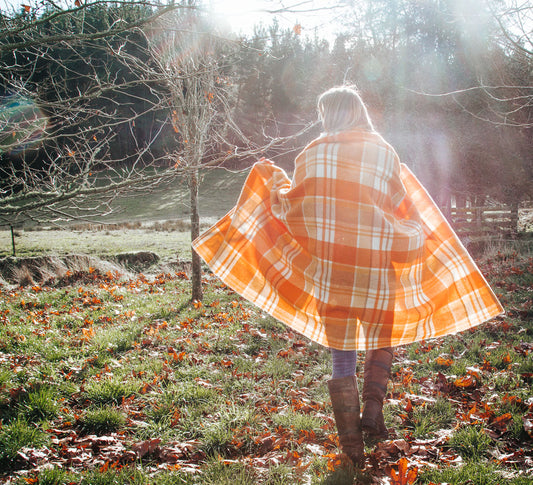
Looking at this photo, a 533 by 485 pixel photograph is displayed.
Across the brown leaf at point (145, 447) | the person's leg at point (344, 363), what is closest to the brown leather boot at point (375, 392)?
the person's leg at point (344, 363)

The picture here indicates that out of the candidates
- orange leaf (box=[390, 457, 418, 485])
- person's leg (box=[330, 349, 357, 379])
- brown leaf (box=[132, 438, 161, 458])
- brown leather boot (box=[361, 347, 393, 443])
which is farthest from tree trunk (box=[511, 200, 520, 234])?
brown leaf (box=[132, 438, 161, 458])

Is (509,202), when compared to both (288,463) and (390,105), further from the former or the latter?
(288,463)

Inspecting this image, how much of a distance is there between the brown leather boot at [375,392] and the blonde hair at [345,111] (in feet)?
4.95

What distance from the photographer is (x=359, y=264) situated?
248 centimetres

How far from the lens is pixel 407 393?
131 inches

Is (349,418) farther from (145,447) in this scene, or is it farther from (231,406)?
(145,447)

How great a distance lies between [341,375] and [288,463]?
0.64 meters

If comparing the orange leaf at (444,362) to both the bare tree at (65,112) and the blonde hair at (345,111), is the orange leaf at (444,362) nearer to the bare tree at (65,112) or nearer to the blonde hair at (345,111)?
the blonde hair at (345,111)

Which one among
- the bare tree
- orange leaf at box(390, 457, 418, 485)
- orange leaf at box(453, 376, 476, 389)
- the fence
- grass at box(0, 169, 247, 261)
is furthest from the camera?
the fence

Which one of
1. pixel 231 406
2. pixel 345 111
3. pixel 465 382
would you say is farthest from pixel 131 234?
pixel 345 111

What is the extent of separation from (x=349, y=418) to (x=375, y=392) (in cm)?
30

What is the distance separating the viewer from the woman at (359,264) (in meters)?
2.46

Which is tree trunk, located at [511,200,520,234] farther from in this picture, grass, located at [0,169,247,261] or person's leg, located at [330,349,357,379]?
person's leg, located at [330,349,357,379]

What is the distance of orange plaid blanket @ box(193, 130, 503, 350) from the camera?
2.46 meters
